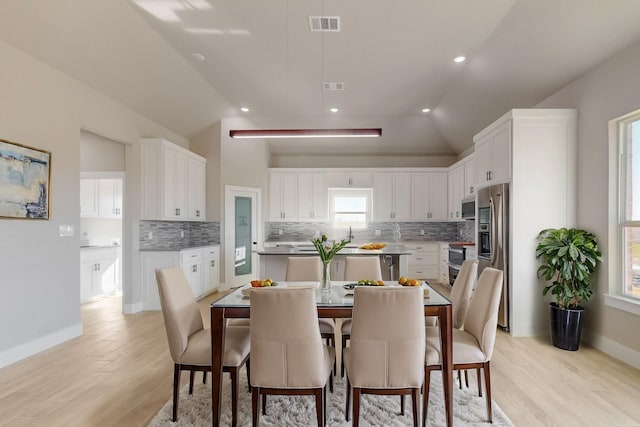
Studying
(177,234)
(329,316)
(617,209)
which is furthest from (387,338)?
(177,234)

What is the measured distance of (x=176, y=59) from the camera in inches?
173

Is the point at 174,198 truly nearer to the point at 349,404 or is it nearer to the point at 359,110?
the point at 359,110

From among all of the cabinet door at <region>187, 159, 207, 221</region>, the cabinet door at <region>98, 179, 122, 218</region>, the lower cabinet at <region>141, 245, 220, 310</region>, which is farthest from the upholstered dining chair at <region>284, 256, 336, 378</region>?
the cabinet door at <region>98, 179, 122, 218</region>

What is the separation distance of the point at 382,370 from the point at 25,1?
404 cm

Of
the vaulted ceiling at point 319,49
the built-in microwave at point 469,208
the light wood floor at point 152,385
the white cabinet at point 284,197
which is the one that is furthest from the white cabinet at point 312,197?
the light wood floor at point 152,385

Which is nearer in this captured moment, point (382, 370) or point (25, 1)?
point (382, 370)

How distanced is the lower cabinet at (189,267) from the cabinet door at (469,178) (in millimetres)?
4833

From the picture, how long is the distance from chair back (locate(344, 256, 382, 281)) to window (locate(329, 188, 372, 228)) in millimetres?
4113

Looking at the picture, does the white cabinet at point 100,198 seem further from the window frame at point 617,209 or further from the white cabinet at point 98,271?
the window frame at point 617,209

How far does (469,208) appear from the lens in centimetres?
583

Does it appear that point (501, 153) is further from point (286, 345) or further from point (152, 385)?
point (152, 385)

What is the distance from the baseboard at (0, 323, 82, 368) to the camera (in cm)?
304

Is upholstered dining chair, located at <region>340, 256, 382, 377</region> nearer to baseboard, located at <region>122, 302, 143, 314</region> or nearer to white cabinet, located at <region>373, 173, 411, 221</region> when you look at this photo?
baseboard, located at <region>122, 302, 143, 314</region>

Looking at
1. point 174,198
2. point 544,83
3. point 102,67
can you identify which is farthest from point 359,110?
point 102,67
